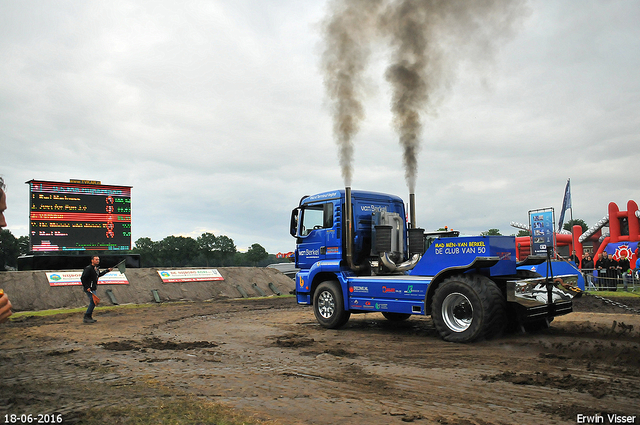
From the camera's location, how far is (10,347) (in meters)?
9.48

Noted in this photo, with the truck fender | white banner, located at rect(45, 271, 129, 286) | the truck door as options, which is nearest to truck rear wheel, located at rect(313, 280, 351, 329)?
the truck door

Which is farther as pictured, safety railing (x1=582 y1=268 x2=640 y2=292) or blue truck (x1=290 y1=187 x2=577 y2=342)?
safety railing (x1=582 y1=268 x2=640 y2=292)

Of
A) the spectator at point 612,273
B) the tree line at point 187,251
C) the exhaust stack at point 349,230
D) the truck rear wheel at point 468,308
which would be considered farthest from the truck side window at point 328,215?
the tree line at point 187,251

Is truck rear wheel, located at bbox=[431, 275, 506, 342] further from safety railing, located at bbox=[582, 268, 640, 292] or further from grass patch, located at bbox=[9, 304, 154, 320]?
safety railing, located at bbox=[582, 268, 640, 292]

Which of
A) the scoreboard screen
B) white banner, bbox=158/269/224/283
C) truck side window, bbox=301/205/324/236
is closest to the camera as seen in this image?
truck side window, bbox=301/205/324/236

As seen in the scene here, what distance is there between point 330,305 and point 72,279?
13693 millimetres

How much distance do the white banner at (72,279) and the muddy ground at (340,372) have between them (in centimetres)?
863

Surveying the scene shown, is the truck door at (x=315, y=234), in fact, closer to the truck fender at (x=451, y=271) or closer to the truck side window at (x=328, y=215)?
the truck side window at (x=328, y=215)

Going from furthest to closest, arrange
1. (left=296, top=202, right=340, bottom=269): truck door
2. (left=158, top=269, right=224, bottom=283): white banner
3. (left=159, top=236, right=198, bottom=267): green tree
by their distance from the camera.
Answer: (left=159, top=236, right=198, bottom=267): green tree → (left=158, top=269, right=224, bottom=283): white banner → (left=296, top=202, right=340, bottom=269): truck door

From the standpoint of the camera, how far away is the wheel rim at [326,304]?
11719 millimetres

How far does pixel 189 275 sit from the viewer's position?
76.3 feet

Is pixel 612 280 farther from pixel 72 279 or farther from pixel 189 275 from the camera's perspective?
pixel 72 279

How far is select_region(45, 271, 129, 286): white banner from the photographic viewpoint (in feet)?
64.4

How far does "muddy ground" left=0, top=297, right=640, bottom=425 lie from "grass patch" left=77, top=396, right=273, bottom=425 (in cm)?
16
